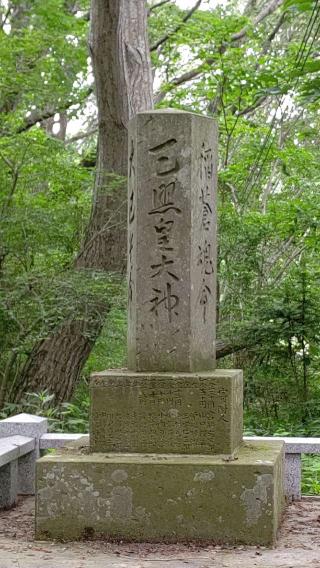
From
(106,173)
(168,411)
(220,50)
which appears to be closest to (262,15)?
(220,50)

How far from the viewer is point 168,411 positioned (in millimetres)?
5723

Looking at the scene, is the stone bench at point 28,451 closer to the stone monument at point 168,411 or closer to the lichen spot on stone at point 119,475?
the stone monument at point 168,411

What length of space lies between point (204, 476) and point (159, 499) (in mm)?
317

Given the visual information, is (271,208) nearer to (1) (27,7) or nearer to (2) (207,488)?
(1) (27,7)

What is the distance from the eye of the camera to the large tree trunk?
10898mm

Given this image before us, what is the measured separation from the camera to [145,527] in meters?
5.52

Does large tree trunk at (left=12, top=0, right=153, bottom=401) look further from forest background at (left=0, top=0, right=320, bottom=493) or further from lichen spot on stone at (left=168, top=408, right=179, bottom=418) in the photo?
lichen spot on stone at (left=168, top=408, right=179, bottom=418)

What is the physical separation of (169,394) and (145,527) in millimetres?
843

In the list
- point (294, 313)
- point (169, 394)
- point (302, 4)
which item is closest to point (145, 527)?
point (169, 394)

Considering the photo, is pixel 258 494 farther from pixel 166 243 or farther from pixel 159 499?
pixel 166 243

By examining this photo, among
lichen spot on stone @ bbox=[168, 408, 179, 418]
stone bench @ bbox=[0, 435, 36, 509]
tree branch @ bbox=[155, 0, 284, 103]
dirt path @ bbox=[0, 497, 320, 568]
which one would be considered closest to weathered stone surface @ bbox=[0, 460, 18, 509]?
stone bench @ bbox=[0, 435, 36, 509]

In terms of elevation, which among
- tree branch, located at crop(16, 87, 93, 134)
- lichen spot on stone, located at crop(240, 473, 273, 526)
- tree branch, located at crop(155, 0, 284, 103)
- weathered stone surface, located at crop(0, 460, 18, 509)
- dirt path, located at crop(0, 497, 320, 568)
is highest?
tree branch, located at crop(155, 0, 284, 103)

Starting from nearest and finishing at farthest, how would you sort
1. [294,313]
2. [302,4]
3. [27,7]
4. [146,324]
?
[302,4] < [146,324] < [294,313] < [27,7]

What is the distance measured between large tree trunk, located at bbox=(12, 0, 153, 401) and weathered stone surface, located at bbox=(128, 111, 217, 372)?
4533 millimetres
